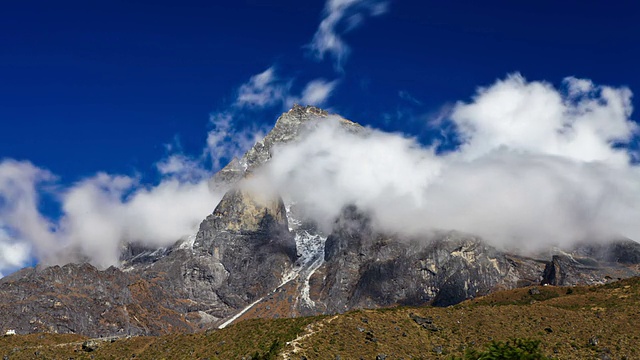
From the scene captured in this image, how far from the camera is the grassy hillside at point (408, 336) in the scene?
12650 centimetres

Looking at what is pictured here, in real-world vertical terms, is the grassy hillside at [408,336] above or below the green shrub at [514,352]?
above

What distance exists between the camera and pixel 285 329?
135 metres

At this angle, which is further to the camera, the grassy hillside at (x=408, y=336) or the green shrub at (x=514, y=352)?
the grassy hillside at (x=408, y=336)

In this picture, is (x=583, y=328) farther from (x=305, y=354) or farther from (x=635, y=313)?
(x=305, y=354)

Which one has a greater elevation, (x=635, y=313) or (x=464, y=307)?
(x=464, y=307)

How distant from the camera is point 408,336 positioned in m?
136

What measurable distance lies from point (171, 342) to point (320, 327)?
41050mm

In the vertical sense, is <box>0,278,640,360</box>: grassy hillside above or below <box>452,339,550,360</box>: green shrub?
above

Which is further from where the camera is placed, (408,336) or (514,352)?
(408,336)

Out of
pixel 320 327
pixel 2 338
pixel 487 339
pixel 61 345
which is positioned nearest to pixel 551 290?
pixel 487 339

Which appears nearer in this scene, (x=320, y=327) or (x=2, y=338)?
(x=320, y=327)

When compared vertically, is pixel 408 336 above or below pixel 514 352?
above

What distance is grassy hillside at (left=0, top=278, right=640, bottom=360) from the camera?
415 feet

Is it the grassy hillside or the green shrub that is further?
the grassy hillside
